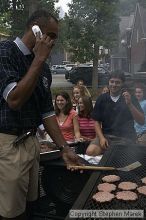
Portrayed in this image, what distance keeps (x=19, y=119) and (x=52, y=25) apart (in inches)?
27.7

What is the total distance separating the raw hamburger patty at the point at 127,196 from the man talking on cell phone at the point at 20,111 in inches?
26.7

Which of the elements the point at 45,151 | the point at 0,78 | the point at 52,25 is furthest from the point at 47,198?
the point at 52,25

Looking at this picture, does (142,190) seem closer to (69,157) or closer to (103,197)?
(103,197)

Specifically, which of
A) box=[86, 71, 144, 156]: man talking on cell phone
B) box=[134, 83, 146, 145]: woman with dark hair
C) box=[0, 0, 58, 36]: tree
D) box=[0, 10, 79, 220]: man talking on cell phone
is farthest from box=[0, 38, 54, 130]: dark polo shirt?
box=[0, 0, 58, 36]: tree

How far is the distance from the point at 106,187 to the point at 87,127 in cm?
272

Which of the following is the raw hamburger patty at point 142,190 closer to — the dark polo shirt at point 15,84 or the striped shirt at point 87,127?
the dark polo shirt at point 15,84

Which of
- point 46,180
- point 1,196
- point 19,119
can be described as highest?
point 19,119

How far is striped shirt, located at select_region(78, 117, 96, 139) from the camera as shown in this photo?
17.4 feet

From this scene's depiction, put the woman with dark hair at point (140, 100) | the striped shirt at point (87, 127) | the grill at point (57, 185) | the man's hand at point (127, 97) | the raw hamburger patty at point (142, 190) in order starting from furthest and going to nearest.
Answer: the woman with dark hair at point (140, 100) < the striped shirt at point (87, 127) < the man's hand at point (127, 97) < the grill at point (57, 185) < the raw hamburger patty at point (142, 190)

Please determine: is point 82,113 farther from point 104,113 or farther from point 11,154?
point 11,154

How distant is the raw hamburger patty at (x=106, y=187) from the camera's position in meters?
2.57

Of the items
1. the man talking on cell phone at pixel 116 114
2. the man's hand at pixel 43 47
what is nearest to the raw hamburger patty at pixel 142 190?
the man's hand at pixel 43 47

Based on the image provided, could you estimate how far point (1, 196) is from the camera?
252 cm

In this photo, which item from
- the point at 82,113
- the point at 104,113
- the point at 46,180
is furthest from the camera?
the point at 82,113
